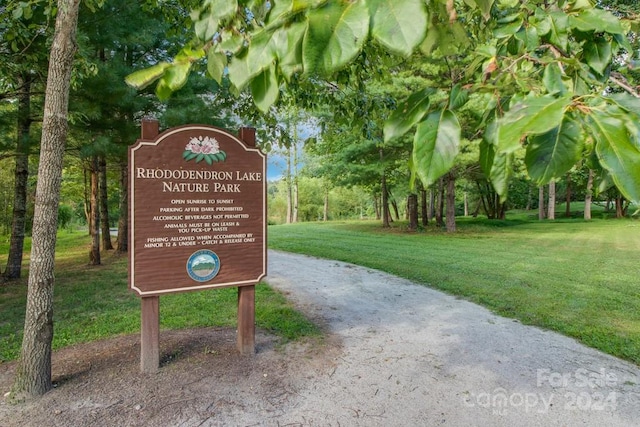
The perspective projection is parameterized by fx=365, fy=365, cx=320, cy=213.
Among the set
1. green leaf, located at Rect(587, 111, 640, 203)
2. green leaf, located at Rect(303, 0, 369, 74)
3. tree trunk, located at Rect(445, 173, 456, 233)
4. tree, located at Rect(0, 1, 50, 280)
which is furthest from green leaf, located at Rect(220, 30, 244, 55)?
tree trunk, located at Rect(445, 173, 456, 233)

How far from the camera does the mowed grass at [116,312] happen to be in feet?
13.5

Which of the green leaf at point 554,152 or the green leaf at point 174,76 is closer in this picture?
the green leaf at point 554,152

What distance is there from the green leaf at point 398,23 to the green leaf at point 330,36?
0.03 metres

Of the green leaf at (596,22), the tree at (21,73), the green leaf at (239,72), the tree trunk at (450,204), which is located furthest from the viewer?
the tree trunk at (450,204)

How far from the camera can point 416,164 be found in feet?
2.06

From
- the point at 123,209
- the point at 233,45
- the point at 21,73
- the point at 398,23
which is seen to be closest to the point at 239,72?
the point at 233,45

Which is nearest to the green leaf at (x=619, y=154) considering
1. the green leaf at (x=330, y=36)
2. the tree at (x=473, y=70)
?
the tree at (x=473, y=70)

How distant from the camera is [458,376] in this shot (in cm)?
313

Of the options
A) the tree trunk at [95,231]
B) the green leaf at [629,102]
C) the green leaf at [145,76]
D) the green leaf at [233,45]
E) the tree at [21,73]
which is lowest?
the tree trunk at [95,231]

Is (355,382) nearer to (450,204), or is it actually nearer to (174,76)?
(174,76)

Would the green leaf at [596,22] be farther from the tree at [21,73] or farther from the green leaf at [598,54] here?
the tree at [21,73]

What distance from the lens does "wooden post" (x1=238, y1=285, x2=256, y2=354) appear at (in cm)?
351

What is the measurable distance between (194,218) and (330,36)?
9.80ft

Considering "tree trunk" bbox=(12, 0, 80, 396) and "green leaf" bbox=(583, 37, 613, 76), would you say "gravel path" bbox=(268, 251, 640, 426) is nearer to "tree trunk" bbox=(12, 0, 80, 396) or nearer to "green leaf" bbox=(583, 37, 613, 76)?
"tree trunk" bbox=(12, 0, 80, 396)
